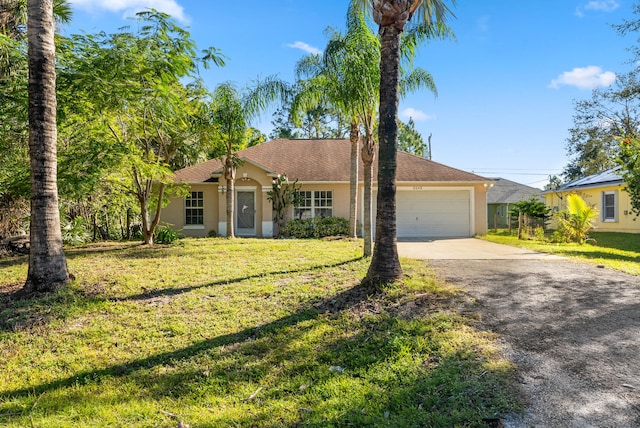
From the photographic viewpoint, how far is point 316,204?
18031mm

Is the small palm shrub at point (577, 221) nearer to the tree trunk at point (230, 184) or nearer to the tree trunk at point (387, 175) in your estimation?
the tree trunk at point (387, 175)

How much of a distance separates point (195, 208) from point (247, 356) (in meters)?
14.7

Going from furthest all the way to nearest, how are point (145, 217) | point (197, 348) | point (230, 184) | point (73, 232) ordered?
point (230, 184) → point (73, 232) → point (145, 217) → point (197, 348)

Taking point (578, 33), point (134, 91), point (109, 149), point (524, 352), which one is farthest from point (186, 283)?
point (578, 33)

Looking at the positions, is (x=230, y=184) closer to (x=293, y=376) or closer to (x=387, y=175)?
(x=387, y=175)

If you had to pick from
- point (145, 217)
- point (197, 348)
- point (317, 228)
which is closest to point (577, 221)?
point (317, 228)

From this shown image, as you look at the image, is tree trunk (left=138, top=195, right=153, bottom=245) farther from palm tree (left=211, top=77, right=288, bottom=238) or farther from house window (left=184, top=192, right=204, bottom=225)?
house window (left=184, top=192, right=204, bottom=225)

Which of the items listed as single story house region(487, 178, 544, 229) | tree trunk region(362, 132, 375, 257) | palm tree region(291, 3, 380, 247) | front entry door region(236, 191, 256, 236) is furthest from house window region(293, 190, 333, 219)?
single story house region(487, 178, 544, 229)

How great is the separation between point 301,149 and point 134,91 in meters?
13.0

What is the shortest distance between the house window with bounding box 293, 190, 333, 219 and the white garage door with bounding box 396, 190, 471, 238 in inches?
129

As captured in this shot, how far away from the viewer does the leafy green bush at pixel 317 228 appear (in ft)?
54.2

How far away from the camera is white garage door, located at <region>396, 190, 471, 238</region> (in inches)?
702

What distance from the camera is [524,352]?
13.1 feet

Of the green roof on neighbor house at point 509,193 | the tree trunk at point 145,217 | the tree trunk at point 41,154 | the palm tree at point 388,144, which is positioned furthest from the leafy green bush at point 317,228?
the green roof on neighbor house at point 509,193
